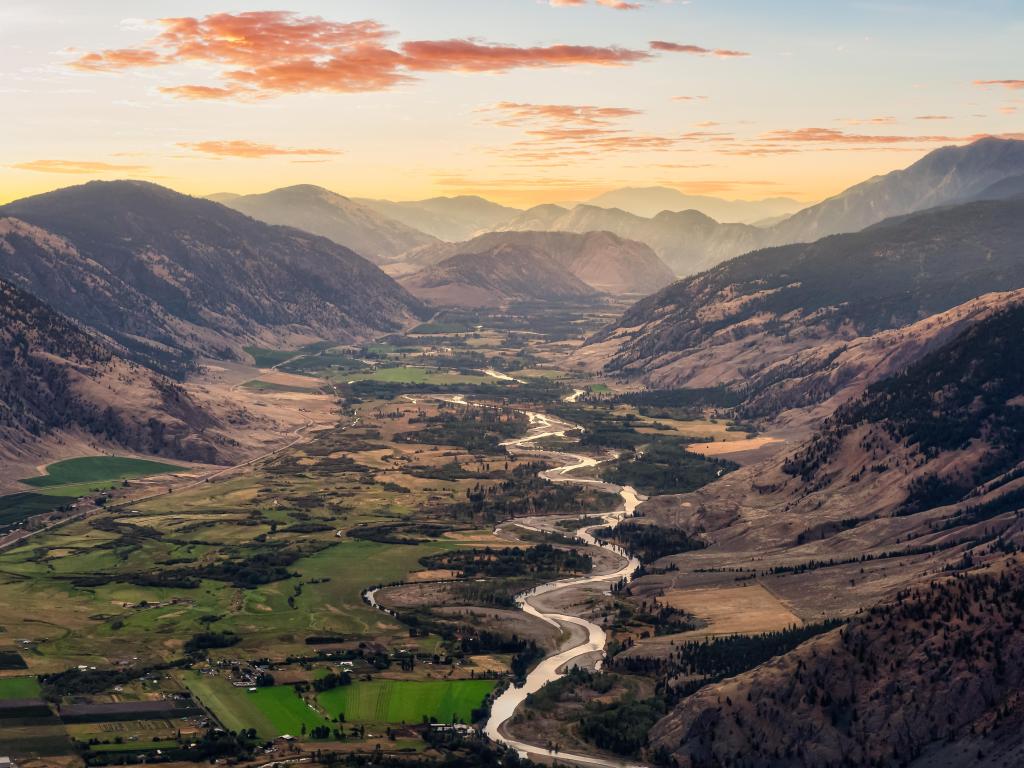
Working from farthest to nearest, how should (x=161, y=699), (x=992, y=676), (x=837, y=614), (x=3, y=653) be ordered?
(x=837, y=614) < (x=3, y=653) < (x=161, y=699) < (x=992, y=676)

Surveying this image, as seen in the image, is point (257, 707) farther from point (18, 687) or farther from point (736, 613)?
point (736, 613)

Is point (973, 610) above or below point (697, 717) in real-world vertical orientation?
above

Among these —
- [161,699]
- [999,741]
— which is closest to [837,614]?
[999,741]

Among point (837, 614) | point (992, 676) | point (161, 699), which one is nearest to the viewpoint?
point (992, 676)

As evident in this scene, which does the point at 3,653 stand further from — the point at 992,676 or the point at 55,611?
the point at 992,676

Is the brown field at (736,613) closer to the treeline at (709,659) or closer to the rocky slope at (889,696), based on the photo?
the treeline at (709,659)

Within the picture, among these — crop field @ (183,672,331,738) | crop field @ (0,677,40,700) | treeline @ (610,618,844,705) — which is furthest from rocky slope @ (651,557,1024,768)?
crop field @ (0,677,40,700)
